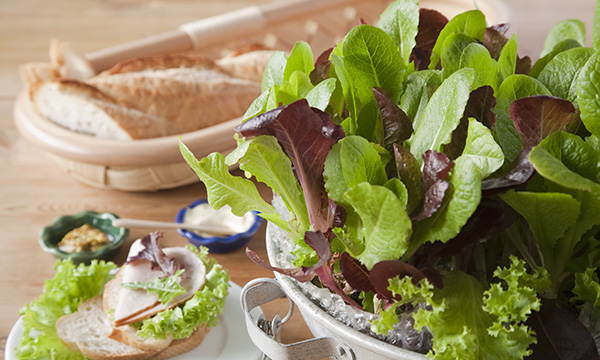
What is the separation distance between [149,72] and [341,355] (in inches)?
35.3

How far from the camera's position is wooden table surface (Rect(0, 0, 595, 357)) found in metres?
1.10

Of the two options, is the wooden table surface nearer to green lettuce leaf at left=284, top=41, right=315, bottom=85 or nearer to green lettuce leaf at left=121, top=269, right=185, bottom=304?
green lettuce leaf at left=121, top=269, right=185, bottom=304

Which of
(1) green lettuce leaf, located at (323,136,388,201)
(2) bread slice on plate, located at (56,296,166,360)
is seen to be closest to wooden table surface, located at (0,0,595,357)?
(2) bread slice on plate, located at (56,296,166,360)

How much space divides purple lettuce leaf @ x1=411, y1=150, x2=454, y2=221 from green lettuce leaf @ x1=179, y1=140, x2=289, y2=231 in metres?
0.17

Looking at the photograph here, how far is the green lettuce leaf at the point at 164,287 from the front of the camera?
91cm

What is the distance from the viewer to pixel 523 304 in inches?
20.0

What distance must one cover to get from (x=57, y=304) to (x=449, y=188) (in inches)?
27.7

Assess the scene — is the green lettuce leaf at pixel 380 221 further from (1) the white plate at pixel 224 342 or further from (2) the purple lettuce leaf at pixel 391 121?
(1) the white plate at pixel 224 342

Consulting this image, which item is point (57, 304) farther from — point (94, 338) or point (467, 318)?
point (467, 318)

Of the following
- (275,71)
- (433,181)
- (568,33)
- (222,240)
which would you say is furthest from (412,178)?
(222,240)

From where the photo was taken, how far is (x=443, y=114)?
0.53 metres

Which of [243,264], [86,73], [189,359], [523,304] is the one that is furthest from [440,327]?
[86,73]

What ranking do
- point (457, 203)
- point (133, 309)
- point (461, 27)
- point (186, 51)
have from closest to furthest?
point (457, 203), point (461, 27), point (133, 309), point (186, 51)

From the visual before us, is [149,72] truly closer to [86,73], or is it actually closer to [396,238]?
[86,73]
